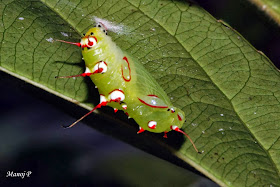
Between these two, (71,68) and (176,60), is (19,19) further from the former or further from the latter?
(176,60)

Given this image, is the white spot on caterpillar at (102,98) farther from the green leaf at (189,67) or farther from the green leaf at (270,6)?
the green leaf at (270,6)

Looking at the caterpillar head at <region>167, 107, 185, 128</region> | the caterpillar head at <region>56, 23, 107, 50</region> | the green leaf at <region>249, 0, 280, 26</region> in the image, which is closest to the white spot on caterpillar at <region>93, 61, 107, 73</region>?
the caterpillar head at <region>56, 23, 107, 50</region>

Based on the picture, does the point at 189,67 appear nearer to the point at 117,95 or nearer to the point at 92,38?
the point at 117,95

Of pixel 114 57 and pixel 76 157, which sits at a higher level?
pixel 114 57

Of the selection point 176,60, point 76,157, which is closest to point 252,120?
point 176,60

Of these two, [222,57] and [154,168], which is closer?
[222,57]

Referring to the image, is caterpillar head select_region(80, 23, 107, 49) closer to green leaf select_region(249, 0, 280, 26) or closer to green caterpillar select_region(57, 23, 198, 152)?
green caterpillar select_region(57, 23, 198, 152)

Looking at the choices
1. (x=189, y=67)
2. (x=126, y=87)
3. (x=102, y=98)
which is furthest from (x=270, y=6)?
(x=102, y=98)
